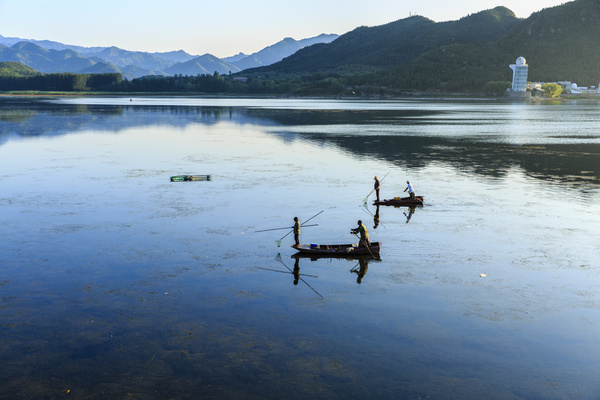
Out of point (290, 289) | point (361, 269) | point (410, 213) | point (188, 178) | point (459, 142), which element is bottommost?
point (290, 289)

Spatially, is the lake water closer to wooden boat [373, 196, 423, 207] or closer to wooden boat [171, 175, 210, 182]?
wooden boat [373, 196, 423, 207]

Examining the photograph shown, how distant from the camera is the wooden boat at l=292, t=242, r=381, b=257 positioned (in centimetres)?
3022

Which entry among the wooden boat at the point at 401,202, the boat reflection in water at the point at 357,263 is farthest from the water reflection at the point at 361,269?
the wooden boat at the point at 401,202

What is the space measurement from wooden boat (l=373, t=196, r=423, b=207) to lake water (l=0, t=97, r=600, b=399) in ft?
2.47

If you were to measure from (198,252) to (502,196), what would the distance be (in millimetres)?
30594

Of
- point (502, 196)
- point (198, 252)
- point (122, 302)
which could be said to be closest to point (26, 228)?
point (198, 252)

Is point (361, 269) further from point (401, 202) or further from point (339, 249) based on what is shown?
point (401, 202)

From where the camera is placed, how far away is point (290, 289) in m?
25.7

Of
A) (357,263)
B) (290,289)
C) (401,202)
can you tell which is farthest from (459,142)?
(290,289)

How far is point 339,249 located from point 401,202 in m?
14.6

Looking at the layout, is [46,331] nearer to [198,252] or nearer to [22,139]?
[198,252]

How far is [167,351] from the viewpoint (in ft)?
62.9

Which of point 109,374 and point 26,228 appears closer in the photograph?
point 109,374

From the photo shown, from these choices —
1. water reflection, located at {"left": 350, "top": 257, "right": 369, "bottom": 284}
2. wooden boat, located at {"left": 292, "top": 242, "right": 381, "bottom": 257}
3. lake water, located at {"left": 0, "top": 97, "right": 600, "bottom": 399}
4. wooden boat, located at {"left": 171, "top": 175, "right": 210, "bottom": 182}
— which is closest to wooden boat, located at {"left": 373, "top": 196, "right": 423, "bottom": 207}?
lake water, located at {"left": 0, "top": 97, "right": 600, "bottom": 399}
